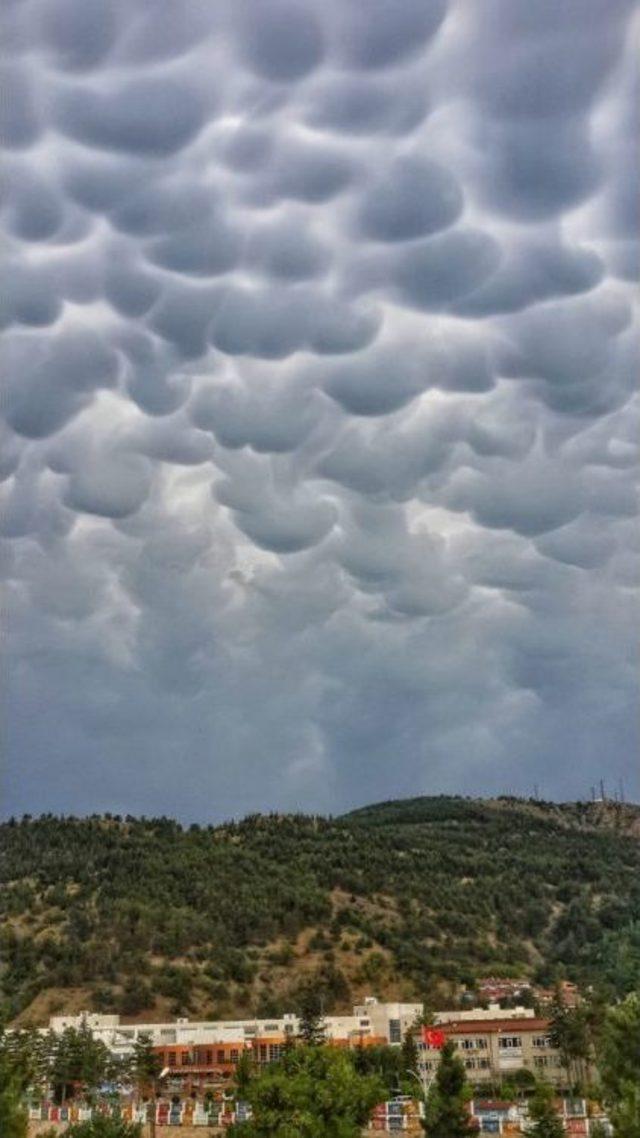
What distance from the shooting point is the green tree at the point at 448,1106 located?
45.1 meters

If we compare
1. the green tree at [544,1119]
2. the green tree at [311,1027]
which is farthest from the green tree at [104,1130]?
the green tree at [311,1027]

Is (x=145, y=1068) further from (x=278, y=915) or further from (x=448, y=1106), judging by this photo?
(x=278, y=915)

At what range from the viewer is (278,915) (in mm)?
102812

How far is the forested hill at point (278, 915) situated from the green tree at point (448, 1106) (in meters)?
27.4

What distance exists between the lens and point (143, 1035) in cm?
8025

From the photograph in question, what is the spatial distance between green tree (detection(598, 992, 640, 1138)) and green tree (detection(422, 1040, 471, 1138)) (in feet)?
39.2

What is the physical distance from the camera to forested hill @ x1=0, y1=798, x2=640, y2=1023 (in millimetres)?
92625

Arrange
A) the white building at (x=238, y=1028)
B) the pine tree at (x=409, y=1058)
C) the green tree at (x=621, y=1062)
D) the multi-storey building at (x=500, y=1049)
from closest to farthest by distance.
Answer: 1. the green tree at (x=621, y=1062)
2. the pine tree at (x=409, y=1058)
3. the multi-storey building at (x=500, y=1049)
4. the white building at (x=238, y=1028)

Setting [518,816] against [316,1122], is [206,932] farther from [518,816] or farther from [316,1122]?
[518,816]

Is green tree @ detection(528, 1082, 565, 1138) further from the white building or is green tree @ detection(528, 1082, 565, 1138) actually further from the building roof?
the white building

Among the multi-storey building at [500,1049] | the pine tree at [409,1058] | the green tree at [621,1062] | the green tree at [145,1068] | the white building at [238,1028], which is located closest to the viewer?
the green tree at [621,1062]

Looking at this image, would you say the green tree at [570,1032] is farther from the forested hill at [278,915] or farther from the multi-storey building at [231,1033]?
the multi-storey building at [231,1033]

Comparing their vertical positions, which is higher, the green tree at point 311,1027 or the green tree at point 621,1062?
the green tree at point 311,1027

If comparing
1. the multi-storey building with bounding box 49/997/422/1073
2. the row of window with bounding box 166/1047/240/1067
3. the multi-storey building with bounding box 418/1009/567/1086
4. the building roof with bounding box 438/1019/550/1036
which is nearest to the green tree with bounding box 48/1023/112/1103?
the multi-storey building with bounding box 49/997/422/1073
